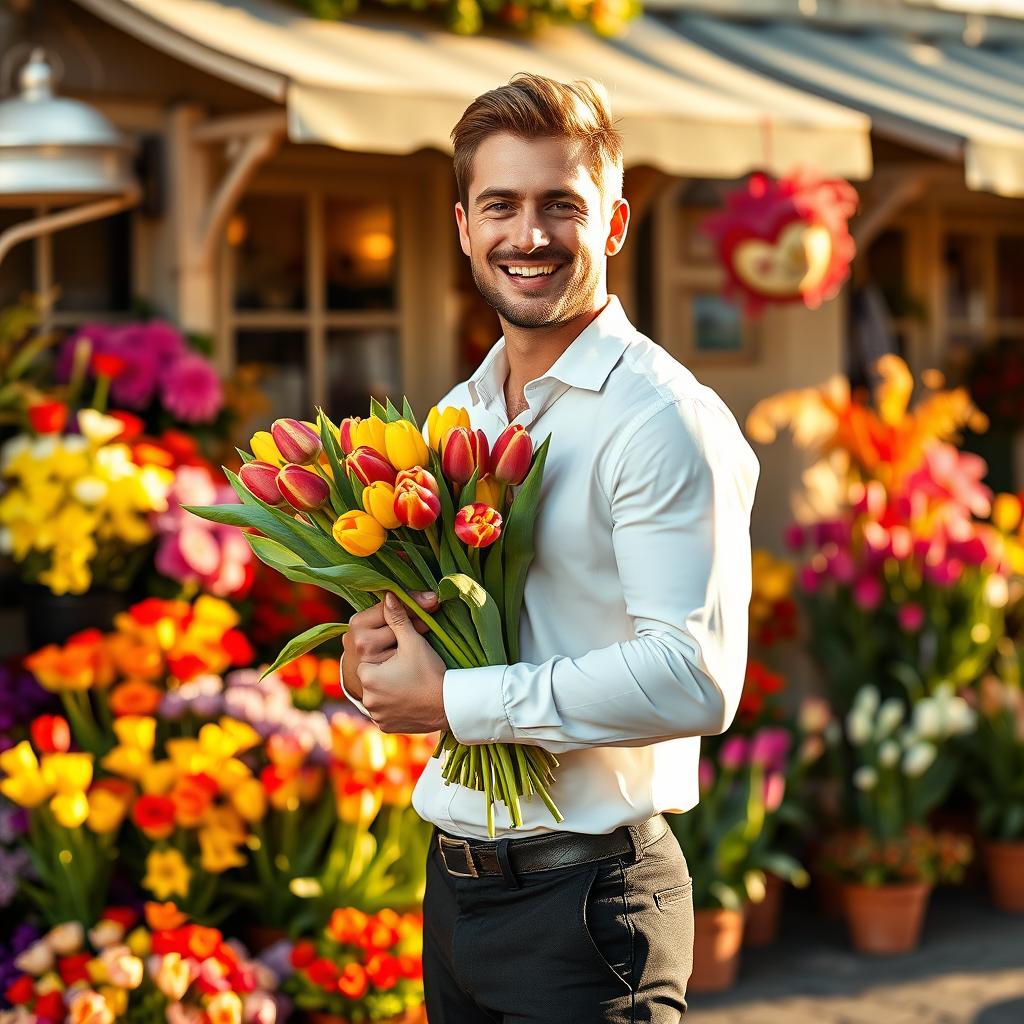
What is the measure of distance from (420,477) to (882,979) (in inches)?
127

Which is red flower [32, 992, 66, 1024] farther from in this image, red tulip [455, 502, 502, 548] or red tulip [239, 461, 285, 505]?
red tulip [455, 502, 502, 548]

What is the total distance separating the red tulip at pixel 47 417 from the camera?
3934 millimetres

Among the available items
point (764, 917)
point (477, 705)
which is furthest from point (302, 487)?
point (764, 917)

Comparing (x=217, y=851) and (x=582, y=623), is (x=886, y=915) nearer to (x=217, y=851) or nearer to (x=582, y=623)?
(x=217, y=851)

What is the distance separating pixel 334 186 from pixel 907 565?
2218 mm

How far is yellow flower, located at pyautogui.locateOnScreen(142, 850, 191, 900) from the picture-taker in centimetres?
357

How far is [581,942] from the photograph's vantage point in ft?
6.69

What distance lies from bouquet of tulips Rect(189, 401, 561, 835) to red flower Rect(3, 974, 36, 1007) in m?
1.67

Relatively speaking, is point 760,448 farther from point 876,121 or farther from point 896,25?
point 896,25

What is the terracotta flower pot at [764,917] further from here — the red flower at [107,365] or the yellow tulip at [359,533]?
the yellow tulip at [359,533]

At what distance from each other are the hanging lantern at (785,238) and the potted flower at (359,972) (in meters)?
2.12

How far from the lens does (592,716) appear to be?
1919mm

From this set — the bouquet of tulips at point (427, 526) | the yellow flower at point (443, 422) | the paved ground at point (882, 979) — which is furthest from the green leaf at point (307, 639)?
the paved ground at point (882, 979)

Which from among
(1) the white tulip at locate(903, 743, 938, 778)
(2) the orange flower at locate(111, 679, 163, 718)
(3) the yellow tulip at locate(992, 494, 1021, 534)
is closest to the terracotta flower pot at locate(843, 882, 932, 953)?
(1) the white tulip at locate(903, 743, 938, 778)
